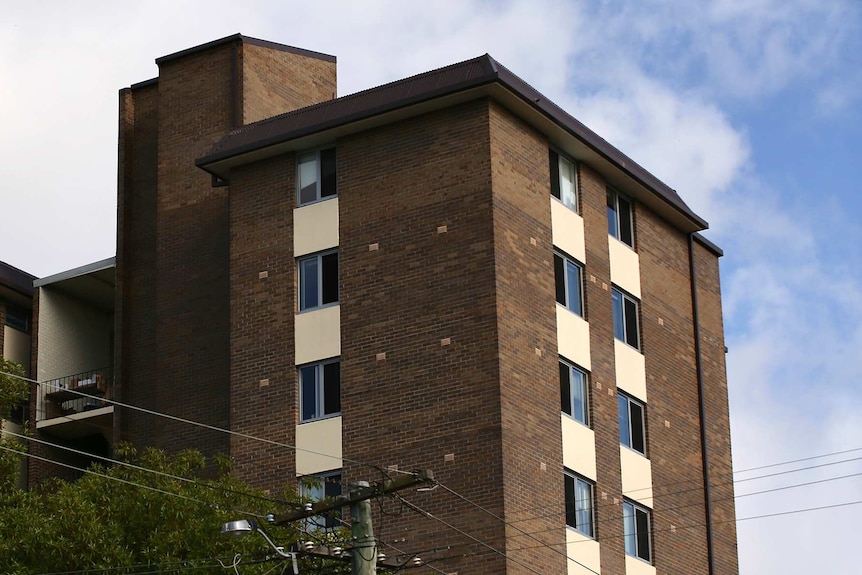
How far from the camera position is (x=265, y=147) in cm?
4741

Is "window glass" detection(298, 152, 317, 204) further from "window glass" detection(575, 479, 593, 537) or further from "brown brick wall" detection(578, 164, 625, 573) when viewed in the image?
"window glass" detection(575, 479, 593, 537)

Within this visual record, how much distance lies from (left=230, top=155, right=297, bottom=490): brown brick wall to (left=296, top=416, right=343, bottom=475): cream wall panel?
293 mm

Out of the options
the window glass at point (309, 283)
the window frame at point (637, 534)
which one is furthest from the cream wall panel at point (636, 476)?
the window glass at point (309, 283)

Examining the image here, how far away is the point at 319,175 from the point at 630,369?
913 cm

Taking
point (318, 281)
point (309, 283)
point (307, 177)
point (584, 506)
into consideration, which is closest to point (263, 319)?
point (309, 283)

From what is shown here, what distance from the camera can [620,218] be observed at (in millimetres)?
50094

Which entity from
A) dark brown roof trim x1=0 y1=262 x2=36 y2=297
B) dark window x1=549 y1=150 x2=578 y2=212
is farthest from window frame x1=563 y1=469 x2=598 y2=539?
dark brown roof trim x1=0 y1=262 x2=36 y2=297

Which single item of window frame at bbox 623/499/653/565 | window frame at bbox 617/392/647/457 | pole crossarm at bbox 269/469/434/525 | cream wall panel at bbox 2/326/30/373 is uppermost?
cream wall panel at bbox 2/326/30/373

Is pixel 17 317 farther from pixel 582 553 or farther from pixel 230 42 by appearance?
pixel 582 553

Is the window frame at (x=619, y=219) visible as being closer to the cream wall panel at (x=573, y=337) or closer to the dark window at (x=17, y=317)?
the cream wall panel at (x=573, y=337)

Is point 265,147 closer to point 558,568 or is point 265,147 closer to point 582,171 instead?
point 582,171

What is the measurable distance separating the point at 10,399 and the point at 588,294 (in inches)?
554

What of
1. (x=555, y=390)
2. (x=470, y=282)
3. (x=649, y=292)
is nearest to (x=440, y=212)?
(x=470, y=282)

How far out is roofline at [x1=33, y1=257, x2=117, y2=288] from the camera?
54.4 meters
